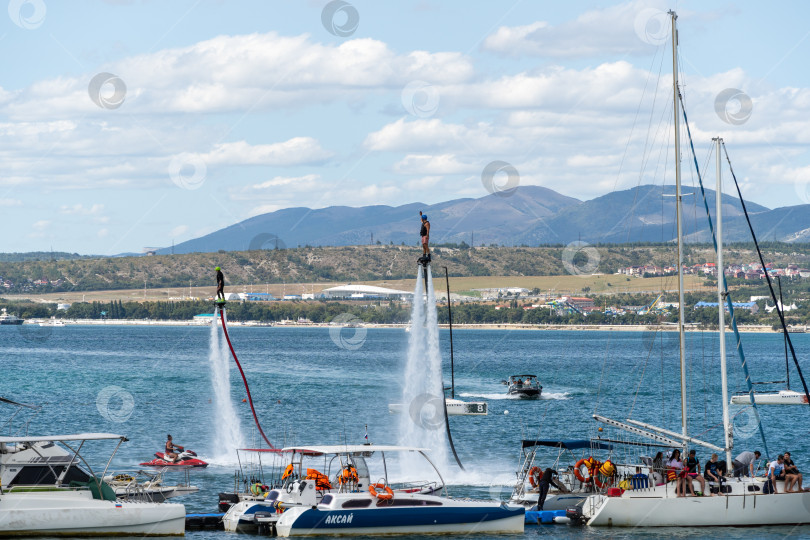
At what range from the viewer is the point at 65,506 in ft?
131

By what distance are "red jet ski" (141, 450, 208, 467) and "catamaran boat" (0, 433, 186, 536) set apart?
14.8 m

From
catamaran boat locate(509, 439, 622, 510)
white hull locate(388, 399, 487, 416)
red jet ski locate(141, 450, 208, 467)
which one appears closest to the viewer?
catamaran boat locate(509, 439, 622, 510)

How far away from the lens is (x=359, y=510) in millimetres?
40656

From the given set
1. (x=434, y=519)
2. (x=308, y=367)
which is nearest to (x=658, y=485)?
(x=434, y=519)

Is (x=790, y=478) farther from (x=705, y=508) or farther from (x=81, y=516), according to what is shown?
(x=81, y=516)

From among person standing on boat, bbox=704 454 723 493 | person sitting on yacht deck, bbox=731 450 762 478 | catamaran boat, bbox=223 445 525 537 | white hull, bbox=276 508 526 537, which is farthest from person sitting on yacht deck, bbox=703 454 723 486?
white hull, bbox=276 508 526 537

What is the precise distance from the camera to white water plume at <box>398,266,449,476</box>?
50344mm

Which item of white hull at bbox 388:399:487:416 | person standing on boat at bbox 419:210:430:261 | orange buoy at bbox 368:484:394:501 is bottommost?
white hull at bbox 388:399:487:416

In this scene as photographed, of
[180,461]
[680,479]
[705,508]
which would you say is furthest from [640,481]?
[180,461]

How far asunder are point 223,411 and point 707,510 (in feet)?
96.7

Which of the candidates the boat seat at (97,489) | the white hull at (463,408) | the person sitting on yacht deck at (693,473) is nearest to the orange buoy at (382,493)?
the boat seat at (97,489)

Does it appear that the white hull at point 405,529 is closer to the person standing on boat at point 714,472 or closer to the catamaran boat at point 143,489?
the catamaran boat at point 143,489

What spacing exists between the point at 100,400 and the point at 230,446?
4099 cm

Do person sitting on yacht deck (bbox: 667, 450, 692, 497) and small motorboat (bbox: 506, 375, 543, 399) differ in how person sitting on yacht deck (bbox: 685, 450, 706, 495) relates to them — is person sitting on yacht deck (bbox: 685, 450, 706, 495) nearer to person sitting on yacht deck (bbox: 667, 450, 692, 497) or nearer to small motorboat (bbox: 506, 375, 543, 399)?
person sitting on yacht deck (bbox: 667, 450, 692, 497)
